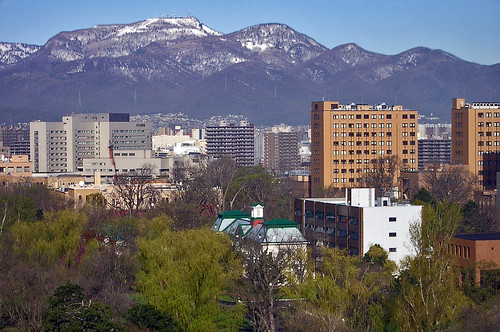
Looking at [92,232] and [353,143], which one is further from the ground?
[353,143]

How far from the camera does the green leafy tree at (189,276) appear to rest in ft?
108

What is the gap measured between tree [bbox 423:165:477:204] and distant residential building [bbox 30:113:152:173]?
64.3 metres

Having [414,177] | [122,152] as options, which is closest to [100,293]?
[414,177]

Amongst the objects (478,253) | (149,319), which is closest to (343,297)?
(149,319)

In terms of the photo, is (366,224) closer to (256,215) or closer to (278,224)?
(278,224)

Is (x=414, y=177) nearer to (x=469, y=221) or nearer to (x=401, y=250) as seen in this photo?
(x=469, y=221)

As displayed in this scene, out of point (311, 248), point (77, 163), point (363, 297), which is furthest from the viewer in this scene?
point (77, 163)

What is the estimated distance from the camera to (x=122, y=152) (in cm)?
11919

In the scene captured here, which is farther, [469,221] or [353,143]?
[353,143]

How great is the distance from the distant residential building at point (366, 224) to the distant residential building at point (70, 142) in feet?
289

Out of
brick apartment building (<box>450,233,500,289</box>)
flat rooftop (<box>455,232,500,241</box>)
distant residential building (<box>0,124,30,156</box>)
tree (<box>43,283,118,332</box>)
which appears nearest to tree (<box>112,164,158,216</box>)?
flat rooftop (<box>455,232,500,241</box>)

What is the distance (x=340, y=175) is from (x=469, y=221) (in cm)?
2958

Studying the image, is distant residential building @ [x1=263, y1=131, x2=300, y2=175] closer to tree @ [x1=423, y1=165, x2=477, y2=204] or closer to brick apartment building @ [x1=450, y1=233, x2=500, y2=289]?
tree @ [x1=423, y1=165, x2=477, y2=204]

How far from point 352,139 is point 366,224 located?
126ft
